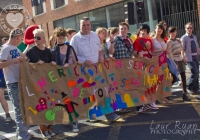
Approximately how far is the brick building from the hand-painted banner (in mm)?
9264

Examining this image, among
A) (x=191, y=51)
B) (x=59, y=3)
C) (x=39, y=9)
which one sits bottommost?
(x=191, y=51)

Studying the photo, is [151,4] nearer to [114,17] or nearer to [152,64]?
[114,17]

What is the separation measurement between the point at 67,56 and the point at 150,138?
78.2 inches

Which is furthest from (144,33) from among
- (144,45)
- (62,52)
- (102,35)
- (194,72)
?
(62,52)

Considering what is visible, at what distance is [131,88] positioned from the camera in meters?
6.08

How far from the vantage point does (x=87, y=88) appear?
5.40 meters

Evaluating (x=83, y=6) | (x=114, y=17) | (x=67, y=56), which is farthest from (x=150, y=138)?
(x=83, y=6)

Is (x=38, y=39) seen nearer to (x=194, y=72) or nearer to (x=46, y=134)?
(x=46, y=134)

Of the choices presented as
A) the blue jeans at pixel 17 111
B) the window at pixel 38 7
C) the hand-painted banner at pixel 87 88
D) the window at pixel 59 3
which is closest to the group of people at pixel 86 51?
the blue jeans at pixel 17 111

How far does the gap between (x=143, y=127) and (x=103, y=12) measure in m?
15.4

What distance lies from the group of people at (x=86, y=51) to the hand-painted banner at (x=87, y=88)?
16 cm

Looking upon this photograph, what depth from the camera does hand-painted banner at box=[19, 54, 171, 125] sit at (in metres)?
4.82

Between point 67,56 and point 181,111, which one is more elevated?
point 67,56

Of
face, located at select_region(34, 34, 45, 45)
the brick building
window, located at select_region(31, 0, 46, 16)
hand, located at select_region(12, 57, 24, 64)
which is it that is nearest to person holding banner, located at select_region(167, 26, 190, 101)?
face, located at select_region(34, 34, 45, 45)
